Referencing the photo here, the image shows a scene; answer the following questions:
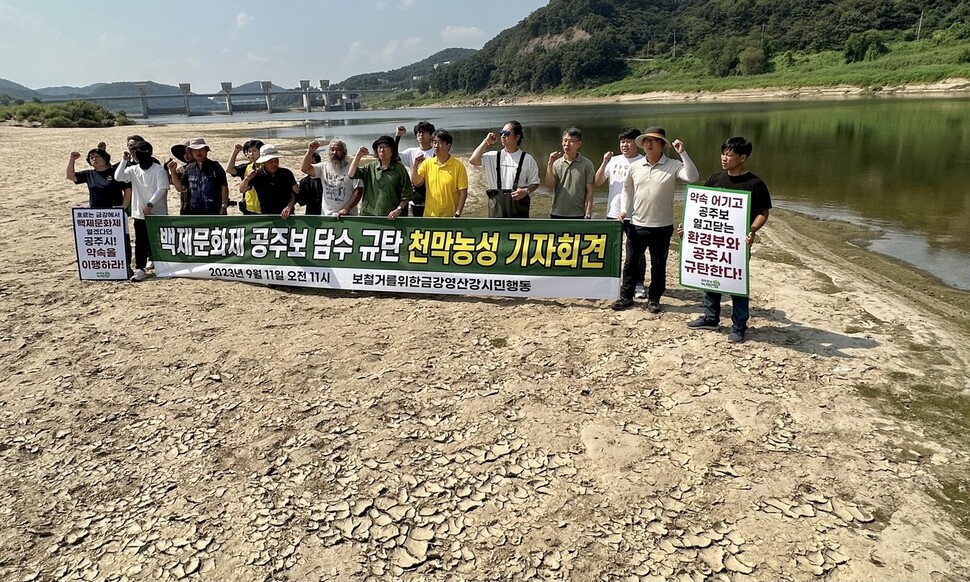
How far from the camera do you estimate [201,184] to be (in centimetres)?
786

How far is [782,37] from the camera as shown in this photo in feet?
353

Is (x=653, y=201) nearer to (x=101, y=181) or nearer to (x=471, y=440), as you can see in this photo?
(x=471, y=440)

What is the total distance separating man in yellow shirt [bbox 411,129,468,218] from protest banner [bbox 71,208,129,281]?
4443 mm

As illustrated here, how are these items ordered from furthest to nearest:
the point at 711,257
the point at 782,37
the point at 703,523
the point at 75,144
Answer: the point at 782,37 < the point at 75,144 < the point at 711,257 < the point at 703,523

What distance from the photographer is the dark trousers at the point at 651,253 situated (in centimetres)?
634

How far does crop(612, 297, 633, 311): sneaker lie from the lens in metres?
6.79

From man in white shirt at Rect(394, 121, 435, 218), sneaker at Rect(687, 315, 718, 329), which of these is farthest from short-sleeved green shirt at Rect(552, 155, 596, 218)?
sneaker at Rect(687, 315, 718, 329)

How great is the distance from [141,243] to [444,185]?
480cm

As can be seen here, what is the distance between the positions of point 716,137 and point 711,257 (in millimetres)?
28033

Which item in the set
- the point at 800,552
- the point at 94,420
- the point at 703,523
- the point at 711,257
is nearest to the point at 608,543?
the point at 703,523

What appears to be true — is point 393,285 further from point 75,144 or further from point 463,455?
point 75,144

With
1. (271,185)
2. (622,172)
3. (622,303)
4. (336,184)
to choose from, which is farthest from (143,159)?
(622,303)

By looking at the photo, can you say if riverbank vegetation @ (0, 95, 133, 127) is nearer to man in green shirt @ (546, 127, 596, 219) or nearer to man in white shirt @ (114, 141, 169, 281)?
man in white shirt @ (114, 141, 169, 281)

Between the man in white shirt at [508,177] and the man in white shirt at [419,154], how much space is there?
3.08 ft
